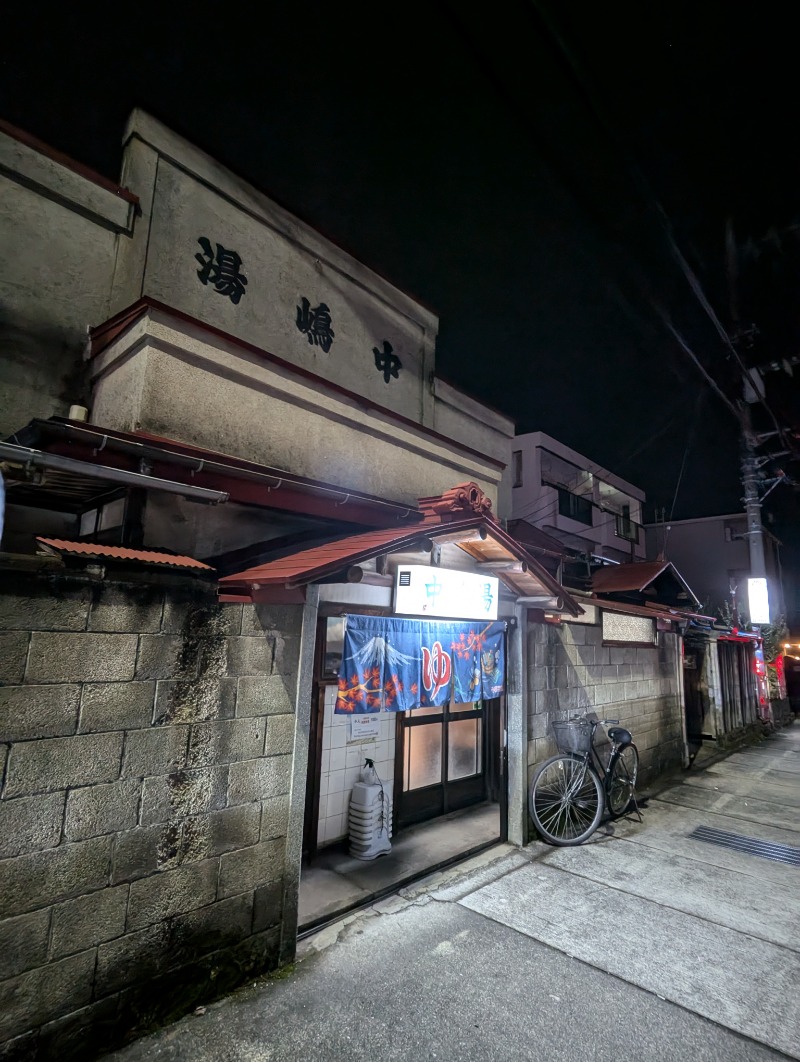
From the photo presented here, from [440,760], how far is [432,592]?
14.7 ft

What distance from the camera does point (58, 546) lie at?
3.82 meters

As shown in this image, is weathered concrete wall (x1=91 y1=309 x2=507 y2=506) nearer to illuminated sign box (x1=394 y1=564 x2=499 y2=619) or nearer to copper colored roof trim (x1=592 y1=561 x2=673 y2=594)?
illuminated sign box (x1=394 y1=564 x2=499 y2=619)

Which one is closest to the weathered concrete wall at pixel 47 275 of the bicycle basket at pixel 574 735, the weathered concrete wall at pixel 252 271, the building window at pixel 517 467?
the weathered concrete wall at pixel 252 271

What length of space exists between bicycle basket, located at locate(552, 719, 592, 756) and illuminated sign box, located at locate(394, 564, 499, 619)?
3191mm

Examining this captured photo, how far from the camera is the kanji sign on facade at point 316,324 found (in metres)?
9.20

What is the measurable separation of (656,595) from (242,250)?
13.8m

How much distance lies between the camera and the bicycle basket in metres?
8.39

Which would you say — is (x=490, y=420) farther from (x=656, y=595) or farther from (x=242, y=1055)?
(x=242, y=1055)

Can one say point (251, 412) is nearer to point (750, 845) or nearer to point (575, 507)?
point (750, 845)

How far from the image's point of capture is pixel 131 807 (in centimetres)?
413

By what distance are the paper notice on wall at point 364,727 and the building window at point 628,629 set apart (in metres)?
5.37

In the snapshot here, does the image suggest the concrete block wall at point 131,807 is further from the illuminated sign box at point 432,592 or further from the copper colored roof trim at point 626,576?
the copper colored roof trim at point 626,576

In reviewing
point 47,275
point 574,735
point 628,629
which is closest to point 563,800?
point 574,735

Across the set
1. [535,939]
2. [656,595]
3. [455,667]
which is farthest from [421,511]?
[656,595]
